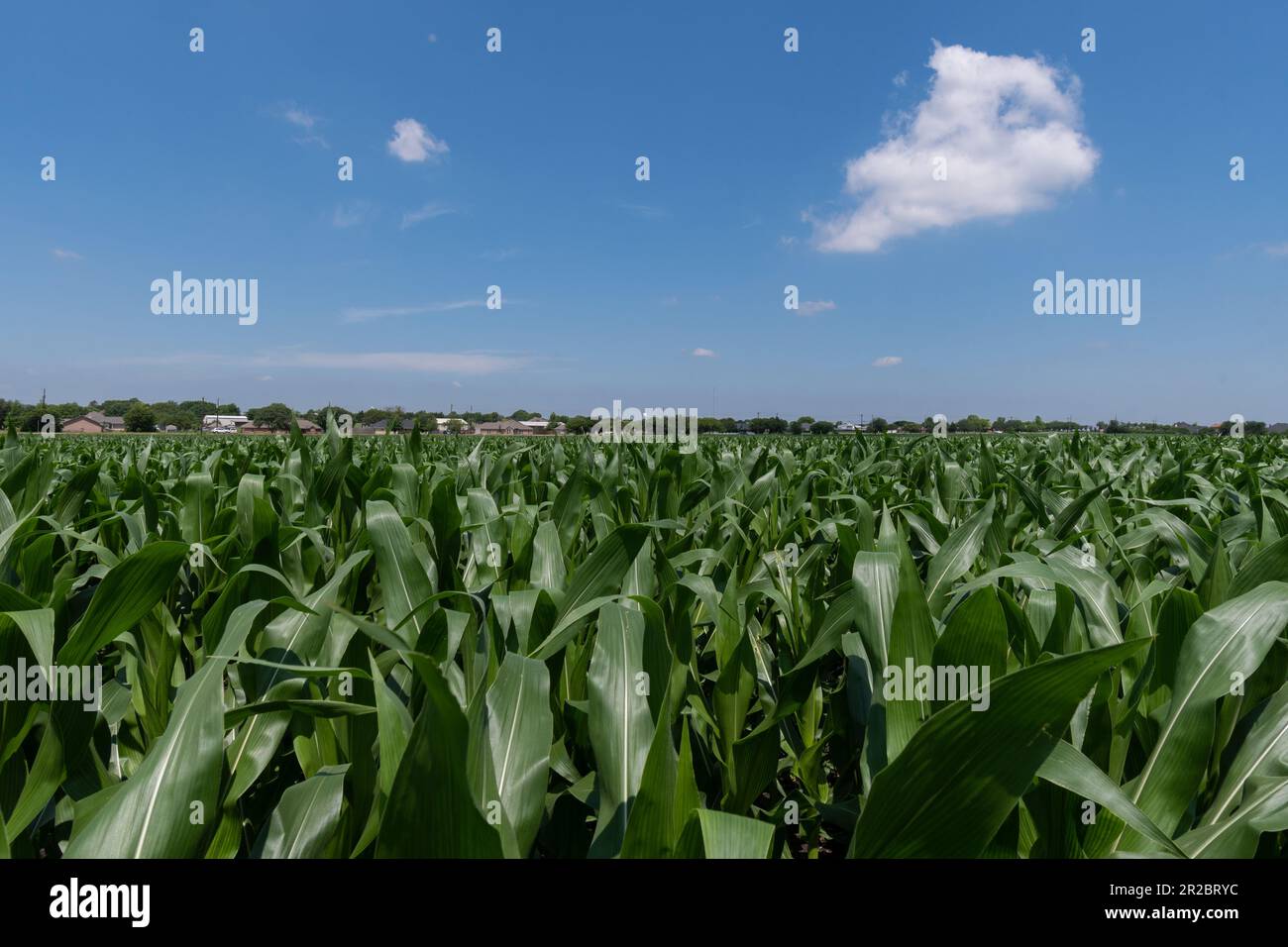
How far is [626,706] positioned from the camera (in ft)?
3.23

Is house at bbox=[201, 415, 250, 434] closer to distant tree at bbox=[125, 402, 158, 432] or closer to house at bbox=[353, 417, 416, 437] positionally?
distant tree at bbox=[125, 402, 158, 432]

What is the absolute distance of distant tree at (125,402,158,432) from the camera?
2688 inches

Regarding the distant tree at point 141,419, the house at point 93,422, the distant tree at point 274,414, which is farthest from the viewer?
the house at point 93,422

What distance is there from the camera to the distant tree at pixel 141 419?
68.3 metres

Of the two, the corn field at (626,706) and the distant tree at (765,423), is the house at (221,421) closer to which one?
the distant tree at (765,423)

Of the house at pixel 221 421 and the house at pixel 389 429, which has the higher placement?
the house at pixel 221 421

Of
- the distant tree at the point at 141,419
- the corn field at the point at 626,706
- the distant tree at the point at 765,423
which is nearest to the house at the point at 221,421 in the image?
the distant tree at the point at 141,419

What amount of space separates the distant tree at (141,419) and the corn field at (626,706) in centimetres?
8350

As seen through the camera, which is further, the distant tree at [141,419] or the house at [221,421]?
the distant tree at [141,419]

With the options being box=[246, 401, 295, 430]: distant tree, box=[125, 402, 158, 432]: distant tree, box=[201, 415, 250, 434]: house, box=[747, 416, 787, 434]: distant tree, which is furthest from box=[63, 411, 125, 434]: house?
box=[747, 416, 787, 434]: distant tree

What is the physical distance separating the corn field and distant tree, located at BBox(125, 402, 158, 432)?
83.5 meters
